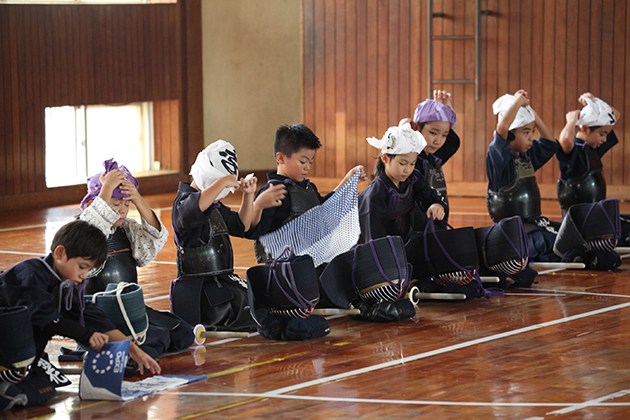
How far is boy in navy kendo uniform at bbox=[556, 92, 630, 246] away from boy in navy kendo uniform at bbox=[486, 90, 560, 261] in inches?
20.2

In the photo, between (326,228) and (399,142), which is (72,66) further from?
(326,228)

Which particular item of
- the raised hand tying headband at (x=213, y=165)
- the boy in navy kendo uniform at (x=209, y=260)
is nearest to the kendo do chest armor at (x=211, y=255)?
the boy in navy kendo uniform at (x=209, y=260)

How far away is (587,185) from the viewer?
21.1 feet

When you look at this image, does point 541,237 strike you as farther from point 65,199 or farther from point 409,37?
point 65,199

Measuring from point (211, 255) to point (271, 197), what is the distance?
38cm

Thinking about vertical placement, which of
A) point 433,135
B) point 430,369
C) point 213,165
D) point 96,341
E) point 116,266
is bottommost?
point 430,369

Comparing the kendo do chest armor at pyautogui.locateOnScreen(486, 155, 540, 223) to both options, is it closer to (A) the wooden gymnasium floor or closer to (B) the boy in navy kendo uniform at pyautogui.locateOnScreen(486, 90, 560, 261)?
(B) the boy in navy kendo uniform at pyautogui.locateOnScreen(486, 90, 560, 261)

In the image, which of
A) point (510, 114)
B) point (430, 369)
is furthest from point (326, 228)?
point (510, 114)

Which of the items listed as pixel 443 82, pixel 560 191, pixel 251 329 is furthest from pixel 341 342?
pixel 443 82

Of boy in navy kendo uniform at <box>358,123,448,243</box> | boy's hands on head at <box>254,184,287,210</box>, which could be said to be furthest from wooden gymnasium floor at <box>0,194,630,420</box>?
boy's hands on head at <box>254,184,287,210</box>

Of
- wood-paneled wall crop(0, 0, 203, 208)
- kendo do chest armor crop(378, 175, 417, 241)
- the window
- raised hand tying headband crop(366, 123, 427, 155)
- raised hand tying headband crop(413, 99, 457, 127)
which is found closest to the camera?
raised hand tying headband crop(366, 123, 427, 155)

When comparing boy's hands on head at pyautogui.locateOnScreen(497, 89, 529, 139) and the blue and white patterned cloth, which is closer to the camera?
the blue and white patterned cloth

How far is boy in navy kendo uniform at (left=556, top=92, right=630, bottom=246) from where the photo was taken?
6.42m

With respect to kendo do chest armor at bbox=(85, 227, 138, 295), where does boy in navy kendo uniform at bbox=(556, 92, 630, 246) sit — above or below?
above
